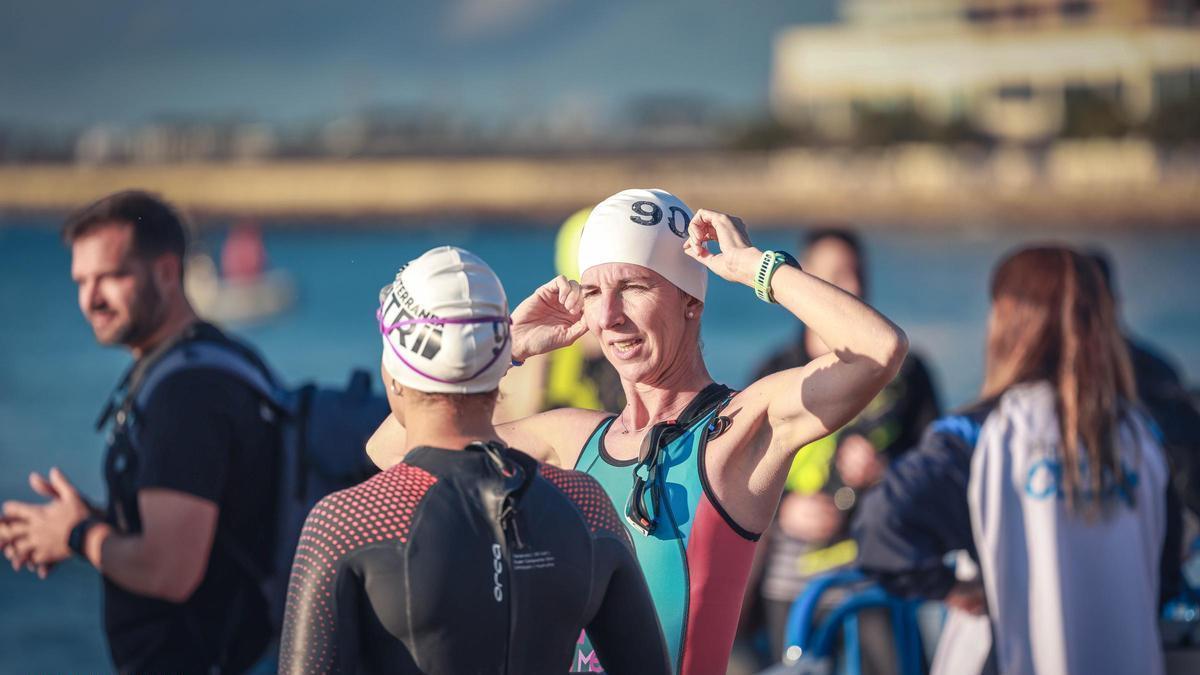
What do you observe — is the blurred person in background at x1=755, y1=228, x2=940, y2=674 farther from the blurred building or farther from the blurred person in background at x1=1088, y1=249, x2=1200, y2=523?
the blurred building

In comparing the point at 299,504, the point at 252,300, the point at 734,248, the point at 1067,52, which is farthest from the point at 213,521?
the point at 1067,52

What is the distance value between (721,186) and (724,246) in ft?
423

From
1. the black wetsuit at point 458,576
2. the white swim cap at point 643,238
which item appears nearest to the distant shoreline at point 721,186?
the white swim cap at point 643,238

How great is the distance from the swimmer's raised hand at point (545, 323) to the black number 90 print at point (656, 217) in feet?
0.89

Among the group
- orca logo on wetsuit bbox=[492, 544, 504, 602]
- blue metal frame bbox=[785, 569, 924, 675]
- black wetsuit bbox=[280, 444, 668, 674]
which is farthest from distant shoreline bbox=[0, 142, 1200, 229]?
orca logo on wetsuit bbox=[492, 544, 504, 602]

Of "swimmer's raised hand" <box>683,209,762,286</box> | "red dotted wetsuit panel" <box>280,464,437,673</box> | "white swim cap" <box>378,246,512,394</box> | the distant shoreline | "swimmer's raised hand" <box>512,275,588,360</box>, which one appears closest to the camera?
"red dotted wetsuit panel" <box>280,464,437,673</box>

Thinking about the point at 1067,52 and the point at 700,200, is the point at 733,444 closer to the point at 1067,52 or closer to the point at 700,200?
the point at 700,200

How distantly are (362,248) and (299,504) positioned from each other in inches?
4292

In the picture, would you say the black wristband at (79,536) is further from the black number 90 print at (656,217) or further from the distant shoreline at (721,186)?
the distant shoreline at (721,186)

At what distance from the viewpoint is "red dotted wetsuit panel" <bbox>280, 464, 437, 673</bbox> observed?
103 inches

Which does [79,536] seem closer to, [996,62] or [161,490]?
[161,490]

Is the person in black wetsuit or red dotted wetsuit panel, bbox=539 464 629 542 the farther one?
red dotted wetsuit panel, bbox=539 464 629 542

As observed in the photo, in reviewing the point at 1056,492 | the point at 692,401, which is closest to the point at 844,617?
the point at 1056,492

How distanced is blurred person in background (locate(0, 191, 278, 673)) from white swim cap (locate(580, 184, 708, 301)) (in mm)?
1481
